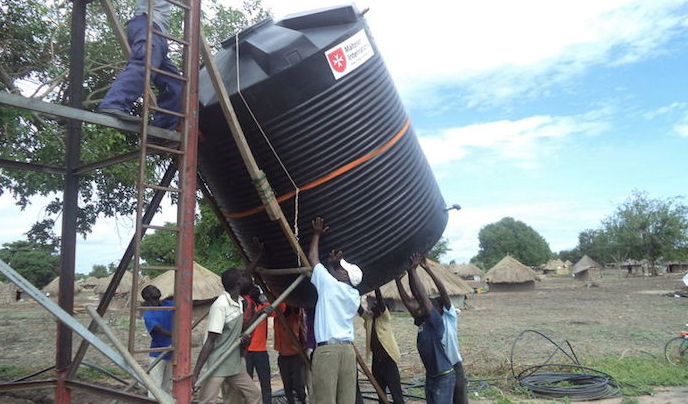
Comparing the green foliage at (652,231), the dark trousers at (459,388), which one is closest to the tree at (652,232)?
the green foliage at (652,231)

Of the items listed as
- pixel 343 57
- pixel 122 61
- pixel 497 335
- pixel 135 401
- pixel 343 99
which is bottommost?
pixel 497 335

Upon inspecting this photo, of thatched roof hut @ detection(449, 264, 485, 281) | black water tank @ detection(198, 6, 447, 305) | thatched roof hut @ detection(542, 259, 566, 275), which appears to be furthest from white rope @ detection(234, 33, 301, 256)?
thatched roof hut @ detection(542, 259, 566, 275)

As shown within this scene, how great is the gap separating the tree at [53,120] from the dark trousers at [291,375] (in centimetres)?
425

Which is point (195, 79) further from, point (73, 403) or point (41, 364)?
point (41, 364)

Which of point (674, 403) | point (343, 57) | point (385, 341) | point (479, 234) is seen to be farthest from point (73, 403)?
point (479, 234)

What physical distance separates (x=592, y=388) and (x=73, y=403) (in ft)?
23.1

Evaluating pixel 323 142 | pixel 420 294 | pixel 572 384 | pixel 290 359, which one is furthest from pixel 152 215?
pixel 572 384

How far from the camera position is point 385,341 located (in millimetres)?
6016

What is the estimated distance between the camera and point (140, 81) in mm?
3998

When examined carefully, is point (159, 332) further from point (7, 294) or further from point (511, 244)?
point (511, 244)

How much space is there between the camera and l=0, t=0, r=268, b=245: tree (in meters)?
8.02

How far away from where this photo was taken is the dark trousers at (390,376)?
5.98 m

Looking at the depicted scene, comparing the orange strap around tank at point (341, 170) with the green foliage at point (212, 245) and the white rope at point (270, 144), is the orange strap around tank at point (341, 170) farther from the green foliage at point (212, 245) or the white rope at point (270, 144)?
A: the green foliage at point (212, 245)

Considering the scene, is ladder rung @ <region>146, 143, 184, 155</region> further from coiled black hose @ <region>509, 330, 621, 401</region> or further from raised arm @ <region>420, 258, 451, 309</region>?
coiled black hose @ <region>509, 330, 621, 401</region>
